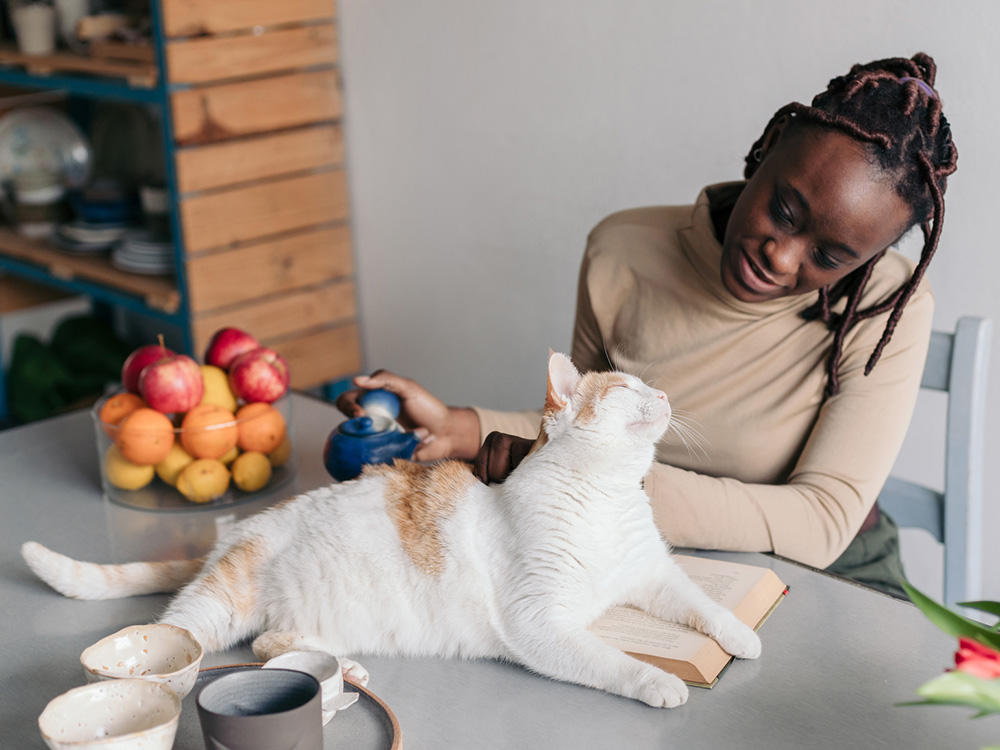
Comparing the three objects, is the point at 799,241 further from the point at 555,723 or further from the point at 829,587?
the point at 555,723

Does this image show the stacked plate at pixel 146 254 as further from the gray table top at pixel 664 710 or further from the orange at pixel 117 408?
the gray table top at pixel 664 710

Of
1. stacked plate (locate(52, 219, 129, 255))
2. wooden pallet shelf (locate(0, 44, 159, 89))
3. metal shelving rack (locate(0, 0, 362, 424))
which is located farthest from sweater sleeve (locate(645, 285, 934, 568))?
stacked plate (locate(52, 219, 129, 255))

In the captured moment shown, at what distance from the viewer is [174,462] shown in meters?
1.23

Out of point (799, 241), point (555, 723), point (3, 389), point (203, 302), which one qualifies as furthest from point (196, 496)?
point (3, 389)

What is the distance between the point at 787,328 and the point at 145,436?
88cm

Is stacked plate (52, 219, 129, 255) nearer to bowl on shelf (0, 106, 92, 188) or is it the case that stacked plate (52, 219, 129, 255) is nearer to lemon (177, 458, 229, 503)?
bowl on shelf (0, 106, 92, 188)

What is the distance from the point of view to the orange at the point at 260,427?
1.25 meters

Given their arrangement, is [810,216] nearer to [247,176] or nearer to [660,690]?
[660,690]

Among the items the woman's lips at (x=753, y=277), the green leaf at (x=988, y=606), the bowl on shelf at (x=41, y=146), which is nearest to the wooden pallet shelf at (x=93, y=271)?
the bowl on shelf at (x=41, y=146)

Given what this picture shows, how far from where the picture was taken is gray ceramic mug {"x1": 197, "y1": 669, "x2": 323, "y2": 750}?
0.67 m

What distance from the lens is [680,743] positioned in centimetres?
78

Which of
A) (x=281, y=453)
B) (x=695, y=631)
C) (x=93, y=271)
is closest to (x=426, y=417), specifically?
(x=281, y=453)

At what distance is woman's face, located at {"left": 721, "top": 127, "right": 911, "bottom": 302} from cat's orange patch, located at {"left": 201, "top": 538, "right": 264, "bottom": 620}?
70 centimetres

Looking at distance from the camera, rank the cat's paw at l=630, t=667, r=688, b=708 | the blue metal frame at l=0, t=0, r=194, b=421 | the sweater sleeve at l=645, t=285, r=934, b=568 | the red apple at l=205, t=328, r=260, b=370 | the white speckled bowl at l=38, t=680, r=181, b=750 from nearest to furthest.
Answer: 1. the white speckled bowl at l=38, t=680, r=181, b=750
2. the cat's paw at l=630, t=667, r=688, b=708
3. the sweater sleeve at l=645, t=285, r=934, b=568
4. the red apple at l=205, t=328, r=260, b=370
5. the blue metal frame at l=0, t=0, r=194, b=421
